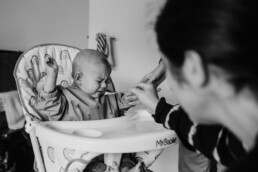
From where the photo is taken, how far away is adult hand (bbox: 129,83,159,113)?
85 centimetres

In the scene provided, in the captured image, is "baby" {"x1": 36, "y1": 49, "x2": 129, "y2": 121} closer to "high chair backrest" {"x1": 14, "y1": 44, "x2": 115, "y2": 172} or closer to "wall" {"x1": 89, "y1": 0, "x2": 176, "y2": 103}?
"high chair backrest" {"x1": 14, "y1": 44, "x2": 115, "y2": 172}

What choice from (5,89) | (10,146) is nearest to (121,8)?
(5,89)

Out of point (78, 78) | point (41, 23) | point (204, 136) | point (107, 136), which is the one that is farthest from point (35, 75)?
point (41, 23)

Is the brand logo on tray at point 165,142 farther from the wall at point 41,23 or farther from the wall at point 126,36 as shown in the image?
the wall at point 41,23

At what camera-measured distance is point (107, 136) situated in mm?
793

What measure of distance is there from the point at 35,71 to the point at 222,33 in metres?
0.87

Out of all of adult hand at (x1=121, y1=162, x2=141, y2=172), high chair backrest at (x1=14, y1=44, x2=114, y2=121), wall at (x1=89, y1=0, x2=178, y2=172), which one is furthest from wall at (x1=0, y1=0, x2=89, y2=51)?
adult hand at (x1=121, y1=162, x2=141, y2=172)

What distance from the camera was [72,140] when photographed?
0.70 meters

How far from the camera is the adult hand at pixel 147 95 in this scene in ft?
2.80

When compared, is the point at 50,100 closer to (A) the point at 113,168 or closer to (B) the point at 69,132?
(B) the point at 69,132

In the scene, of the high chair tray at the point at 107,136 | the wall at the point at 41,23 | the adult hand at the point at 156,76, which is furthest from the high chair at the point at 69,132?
the wall at the point at 41,23

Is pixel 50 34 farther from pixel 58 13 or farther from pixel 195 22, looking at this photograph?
pixel 195 22

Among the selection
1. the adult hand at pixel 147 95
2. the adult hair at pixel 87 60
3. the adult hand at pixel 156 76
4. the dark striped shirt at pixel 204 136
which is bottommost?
the dark striped shirt at pixel 204 136

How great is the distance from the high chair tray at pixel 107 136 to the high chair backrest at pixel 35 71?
6.6 inches
